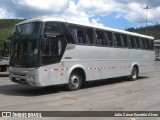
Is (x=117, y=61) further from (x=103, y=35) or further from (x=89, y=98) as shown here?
(x=89, y=98)

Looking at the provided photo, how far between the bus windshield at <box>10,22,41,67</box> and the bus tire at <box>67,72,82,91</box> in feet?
7.85

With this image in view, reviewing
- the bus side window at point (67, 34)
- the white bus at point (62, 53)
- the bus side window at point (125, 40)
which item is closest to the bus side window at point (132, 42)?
the bus side window at point (125, 40)

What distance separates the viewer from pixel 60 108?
1016cm

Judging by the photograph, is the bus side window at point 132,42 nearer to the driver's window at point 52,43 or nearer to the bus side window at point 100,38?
the bus side window at point 100,38

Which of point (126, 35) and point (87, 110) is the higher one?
point (126, 35)

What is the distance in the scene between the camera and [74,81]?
592 inches

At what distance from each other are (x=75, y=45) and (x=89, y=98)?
3285 millimetres

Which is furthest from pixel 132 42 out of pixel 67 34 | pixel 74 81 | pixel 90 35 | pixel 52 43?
pixel 52 43

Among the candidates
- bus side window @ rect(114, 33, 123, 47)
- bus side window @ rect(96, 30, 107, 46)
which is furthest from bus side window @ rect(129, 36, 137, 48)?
bus side window @ rect(96, 30, 107, 46)

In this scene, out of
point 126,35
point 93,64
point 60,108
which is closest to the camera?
point 60,108

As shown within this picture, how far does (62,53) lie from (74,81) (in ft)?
5.37

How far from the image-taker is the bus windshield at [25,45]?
43.0 feet

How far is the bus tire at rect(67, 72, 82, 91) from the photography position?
14781 millimetres

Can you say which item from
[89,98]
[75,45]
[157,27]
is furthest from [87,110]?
[157,27]
